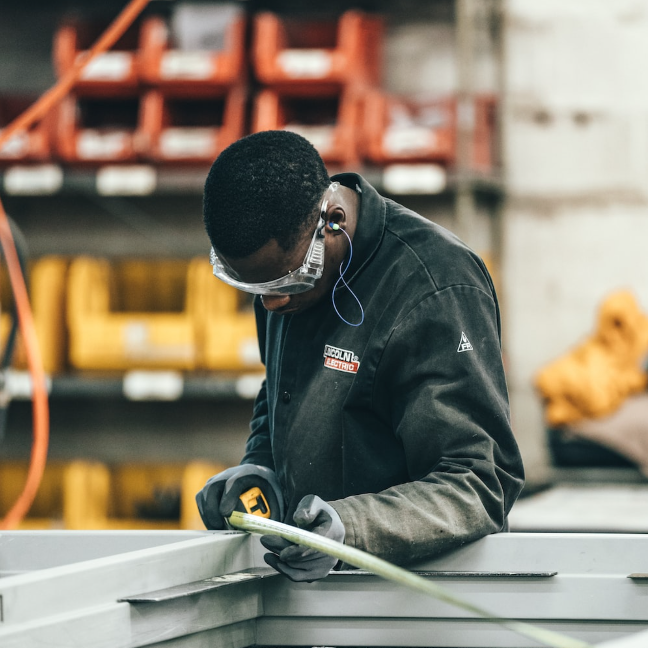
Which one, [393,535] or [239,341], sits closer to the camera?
[393,535]

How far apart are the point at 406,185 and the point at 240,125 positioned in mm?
754

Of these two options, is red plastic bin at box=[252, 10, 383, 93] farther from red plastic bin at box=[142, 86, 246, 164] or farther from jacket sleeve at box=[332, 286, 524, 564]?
jacket sleeve at box=[332, 286, 524, 564]

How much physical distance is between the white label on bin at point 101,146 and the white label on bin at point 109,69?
23 cm

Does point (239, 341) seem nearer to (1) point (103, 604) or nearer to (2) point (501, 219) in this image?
(2) point (501, 219)

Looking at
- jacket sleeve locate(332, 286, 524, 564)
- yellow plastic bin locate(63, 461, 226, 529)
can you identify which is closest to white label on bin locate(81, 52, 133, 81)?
yellow plastic bin locate(63, 461, 226, 529)

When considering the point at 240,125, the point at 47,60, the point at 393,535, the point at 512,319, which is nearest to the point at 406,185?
the point at 240,125

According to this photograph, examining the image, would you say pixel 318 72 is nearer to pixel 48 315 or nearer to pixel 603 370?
pixel 48 315

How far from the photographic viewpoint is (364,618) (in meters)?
1.22

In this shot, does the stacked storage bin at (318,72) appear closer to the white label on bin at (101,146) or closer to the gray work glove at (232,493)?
the white label on bin at (101,146)

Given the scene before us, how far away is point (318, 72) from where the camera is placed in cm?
382

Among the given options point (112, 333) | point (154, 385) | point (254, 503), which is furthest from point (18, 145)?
point (254, 503)

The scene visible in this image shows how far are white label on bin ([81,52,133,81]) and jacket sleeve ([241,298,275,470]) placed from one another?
2521 mm

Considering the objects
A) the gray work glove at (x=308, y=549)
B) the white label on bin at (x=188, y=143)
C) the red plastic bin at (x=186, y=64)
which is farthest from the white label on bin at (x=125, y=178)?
the gray work glove at (x=308, y=549)

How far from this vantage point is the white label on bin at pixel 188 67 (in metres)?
3.90
